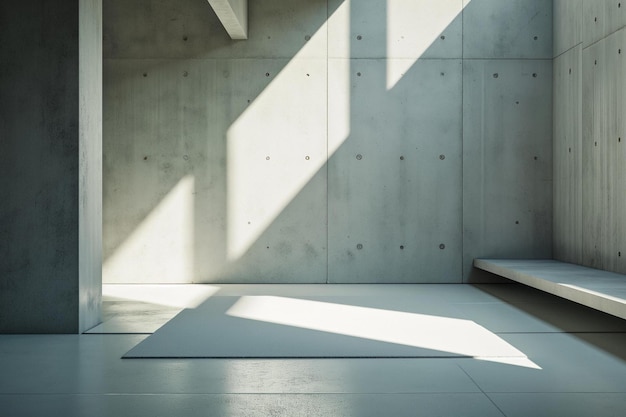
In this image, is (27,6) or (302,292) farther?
(302,292)

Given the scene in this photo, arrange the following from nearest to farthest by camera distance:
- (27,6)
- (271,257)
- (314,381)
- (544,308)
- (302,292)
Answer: (314,381)
(27,6)
(544,308)
(302,292)
(271,257)

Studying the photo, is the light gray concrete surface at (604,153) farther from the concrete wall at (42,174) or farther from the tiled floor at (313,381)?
the concrete wall at (42,174)

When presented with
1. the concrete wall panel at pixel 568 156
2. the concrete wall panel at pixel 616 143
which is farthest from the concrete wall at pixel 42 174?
the concrete wall panel at pixel 568 156

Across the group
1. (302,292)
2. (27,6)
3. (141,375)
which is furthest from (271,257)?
(141,375)

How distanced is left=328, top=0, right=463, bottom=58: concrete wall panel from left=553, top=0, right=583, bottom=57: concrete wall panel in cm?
106

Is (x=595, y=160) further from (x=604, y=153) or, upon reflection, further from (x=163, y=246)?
(x=163, y=246)

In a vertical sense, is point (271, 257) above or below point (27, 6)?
below

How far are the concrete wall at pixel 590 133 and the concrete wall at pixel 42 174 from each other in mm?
4539

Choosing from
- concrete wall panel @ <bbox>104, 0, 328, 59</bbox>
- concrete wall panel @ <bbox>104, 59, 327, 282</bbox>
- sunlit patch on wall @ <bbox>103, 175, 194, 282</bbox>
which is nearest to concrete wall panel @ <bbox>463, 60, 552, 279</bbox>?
concrete wall panel @ <bbox>104, 59, 327, 282</bbox>

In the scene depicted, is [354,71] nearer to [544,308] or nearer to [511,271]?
[511,271]

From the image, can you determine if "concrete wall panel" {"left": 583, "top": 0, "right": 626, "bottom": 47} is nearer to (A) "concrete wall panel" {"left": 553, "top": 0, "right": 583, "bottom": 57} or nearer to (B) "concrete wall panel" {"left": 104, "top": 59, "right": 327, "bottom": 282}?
(A) "concrete wall panel" {"left": 553, "top": 0, "right": 583, "bottom": 57}

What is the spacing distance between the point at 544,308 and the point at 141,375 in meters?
3.92

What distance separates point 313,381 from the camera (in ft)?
11.5

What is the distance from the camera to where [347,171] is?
8.17 metres
